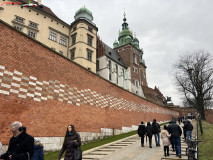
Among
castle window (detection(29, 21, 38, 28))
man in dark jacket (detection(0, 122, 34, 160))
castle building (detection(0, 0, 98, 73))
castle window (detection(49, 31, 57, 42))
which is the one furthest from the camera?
castle window (detection(49, 31, 57, 42))

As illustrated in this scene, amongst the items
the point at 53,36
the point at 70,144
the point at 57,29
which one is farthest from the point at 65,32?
the point at 70,144

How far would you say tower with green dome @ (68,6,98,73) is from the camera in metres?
28.0

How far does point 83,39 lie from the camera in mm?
28578

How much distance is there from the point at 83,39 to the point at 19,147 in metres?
26.9

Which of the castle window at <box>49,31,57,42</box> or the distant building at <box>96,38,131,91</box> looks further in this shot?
the distant building at <box>96,38,131,91</box>

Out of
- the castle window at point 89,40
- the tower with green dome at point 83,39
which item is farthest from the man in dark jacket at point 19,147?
the castle window at point 89,40

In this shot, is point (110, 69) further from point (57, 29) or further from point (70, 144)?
point (70, 144)

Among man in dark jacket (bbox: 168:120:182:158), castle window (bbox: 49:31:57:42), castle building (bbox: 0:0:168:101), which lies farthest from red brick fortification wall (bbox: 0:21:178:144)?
castle window (bbox: 49:31:57:42)

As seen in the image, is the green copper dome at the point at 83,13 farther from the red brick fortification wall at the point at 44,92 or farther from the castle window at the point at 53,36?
the red brick fortification wall at the point at 44,92

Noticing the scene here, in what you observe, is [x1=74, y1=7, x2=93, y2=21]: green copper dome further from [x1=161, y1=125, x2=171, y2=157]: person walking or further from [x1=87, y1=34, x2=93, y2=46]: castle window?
[x1=161, y1=125, x2=171, y2=157]: person walking

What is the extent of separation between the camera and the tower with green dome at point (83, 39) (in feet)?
91.9

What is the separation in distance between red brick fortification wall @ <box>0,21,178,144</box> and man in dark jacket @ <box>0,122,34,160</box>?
4909 mm

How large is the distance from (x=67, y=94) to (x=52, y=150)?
3.63m

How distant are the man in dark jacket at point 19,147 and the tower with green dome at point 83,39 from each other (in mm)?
24313
